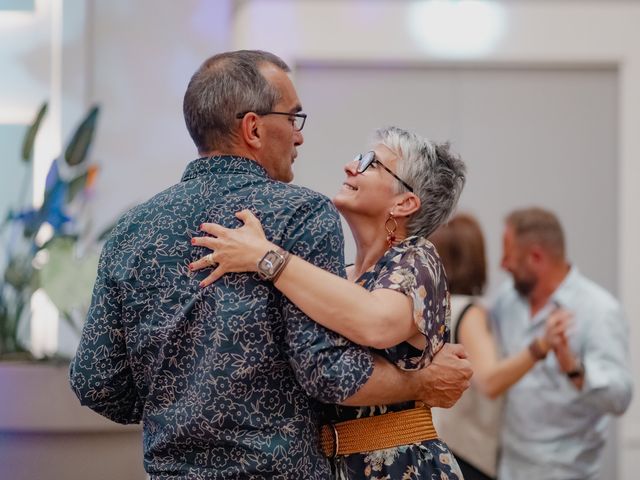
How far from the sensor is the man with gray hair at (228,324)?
6.00 ft

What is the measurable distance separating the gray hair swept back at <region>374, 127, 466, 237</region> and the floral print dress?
72 mm

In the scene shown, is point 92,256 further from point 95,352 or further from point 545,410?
point 95,352

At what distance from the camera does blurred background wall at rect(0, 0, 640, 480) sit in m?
4.94

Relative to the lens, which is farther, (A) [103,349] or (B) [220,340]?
(A) [103,349]

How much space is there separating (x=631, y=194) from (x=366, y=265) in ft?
10.1

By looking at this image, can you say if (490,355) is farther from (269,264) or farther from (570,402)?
(269,264)

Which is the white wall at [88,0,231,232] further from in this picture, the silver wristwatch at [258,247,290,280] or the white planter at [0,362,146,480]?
the silver wristwatch at [258,247,290,280]

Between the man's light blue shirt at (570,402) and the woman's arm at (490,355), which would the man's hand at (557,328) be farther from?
the man's light blue shirt at (570,402)

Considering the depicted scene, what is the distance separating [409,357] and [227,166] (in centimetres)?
46

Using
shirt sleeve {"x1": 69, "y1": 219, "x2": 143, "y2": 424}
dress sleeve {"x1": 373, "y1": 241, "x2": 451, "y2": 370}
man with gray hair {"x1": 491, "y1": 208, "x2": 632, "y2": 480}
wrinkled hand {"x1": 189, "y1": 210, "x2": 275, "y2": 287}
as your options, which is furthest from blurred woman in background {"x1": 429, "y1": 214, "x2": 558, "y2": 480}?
wrinkled hand {"x1": 189, "y1": 210, "x2": 275, "y2": 287}

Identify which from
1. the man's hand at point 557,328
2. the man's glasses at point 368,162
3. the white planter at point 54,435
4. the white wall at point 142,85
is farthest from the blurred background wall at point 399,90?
the man's glasses at point 368,162

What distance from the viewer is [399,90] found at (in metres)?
5.18

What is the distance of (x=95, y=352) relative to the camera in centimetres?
198

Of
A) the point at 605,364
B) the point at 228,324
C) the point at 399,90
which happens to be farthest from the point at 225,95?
the point at 399,90
